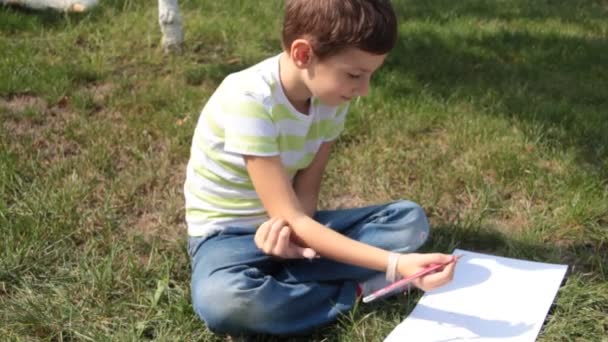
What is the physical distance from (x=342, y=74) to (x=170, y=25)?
2.13m

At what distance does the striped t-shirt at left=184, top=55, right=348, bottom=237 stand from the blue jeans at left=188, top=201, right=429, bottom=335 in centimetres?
6

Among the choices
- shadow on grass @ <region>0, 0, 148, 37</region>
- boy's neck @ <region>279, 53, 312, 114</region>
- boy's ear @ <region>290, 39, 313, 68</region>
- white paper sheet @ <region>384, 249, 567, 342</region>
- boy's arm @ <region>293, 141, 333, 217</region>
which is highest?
boy's ear @ <region>290, 39, 313, 68</region>

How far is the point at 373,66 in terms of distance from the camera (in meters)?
2.01

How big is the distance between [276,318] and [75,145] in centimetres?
139

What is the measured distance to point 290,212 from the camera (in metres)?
2.05

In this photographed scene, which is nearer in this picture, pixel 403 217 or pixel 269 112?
pixel 269 112

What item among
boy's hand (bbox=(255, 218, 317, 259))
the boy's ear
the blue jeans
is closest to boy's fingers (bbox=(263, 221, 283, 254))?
boy's hand (bbox=(255, 218, 317, 259))

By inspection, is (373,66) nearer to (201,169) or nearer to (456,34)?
(201,169)

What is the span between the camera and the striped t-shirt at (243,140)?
2.07 metres

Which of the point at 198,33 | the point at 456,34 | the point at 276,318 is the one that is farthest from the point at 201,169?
the point at 456,34

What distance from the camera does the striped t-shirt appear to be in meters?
2.07

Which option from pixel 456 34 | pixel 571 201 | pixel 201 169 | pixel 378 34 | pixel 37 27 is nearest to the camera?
pixel 378 34

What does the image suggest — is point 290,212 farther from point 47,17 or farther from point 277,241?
point 47,17

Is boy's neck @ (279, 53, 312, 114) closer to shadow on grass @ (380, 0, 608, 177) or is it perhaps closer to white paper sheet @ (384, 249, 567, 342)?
white paper sheet @ (384, 249, 567, 342)
